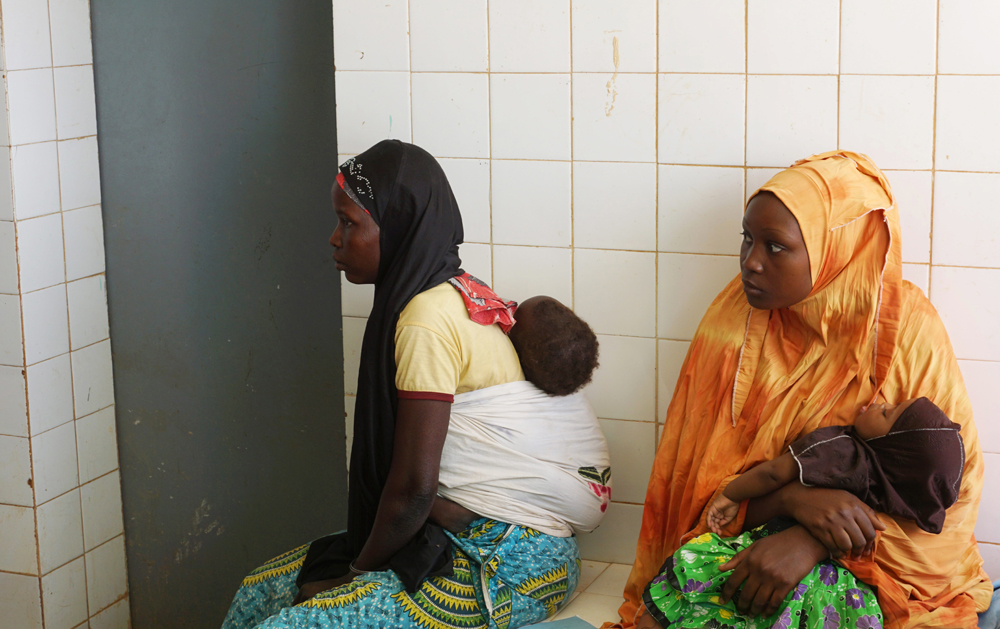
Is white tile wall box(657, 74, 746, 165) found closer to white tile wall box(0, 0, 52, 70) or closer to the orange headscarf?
the orange headscarf

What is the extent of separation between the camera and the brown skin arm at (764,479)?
1.93 m

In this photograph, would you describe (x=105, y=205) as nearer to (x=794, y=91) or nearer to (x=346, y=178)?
(x=346, y=178)

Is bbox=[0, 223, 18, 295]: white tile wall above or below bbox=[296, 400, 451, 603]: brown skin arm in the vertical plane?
above

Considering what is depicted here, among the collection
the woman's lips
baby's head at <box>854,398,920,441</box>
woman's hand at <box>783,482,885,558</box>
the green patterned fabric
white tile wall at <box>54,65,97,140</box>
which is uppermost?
white tile wall at <box>54,65,97,140</box>

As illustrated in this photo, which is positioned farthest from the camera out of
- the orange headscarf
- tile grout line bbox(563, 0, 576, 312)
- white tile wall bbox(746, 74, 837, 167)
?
tile grout line bbox(563, 0, 576, 312)

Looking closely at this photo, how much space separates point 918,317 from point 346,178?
1337 mm

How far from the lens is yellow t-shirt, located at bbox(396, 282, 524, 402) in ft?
6.73

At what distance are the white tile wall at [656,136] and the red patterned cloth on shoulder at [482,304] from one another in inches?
13.1

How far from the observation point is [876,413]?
6.25ft

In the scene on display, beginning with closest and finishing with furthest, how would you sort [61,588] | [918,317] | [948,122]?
[918,317] → [948,122] → [61,588]

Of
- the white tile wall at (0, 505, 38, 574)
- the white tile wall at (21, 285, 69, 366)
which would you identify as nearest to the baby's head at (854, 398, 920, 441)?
the white tile wall at (21, 285, 69, 366)

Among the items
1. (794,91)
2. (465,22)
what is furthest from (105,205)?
(794,91)

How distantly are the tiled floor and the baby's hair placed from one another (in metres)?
0.57

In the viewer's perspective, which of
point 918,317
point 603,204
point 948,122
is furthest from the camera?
point 603,204
